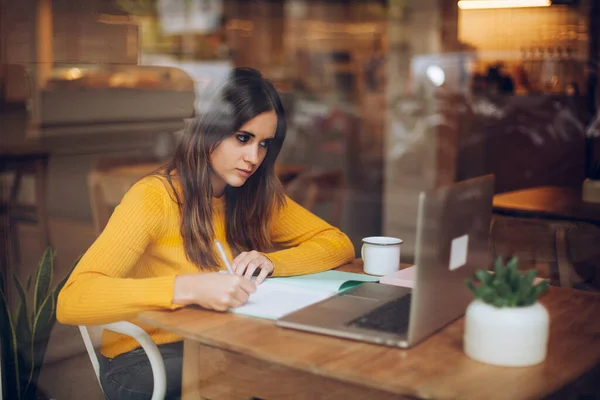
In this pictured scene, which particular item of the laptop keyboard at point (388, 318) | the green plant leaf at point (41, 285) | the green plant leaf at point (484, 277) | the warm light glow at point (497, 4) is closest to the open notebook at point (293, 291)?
the laptop keyboard at point (388, 318)

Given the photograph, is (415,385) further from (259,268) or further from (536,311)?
(259,268)

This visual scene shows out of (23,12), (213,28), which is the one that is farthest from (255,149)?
(213,28)

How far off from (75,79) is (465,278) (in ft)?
7.50

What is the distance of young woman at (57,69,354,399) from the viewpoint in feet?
4.83

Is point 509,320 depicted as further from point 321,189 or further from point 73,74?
point 321,189

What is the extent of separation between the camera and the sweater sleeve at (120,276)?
4.75ft

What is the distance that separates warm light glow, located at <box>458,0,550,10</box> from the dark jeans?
250 centimetres

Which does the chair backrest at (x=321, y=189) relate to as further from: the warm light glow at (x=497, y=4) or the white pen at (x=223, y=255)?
the white pen at (x=223, y=255)

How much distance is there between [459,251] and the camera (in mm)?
1274

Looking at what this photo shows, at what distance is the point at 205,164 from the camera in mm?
1795

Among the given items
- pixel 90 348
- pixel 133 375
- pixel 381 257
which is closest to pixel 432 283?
pixel 381 257

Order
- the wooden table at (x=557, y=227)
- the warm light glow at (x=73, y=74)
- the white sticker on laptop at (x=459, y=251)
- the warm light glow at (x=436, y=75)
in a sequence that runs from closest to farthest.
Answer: the white sticker on laptop at (x=459, y=251)
the wooden table at (x=557, y=227)
the warm light glow at (x=73, y=74)
the warm light glow at (x=436, y=75)

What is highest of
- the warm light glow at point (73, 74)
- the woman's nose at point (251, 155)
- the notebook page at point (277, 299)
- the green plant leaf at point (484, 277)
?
the warm light glow at point (73, 74)

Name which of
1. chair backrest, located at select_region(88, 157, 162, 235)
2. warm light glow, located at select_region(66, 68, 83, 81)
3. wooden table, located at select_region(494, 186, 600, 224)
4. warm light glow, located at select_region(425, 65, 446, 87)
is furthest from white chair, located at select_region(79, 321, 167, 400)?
warm light glow, located at select_region(425, 65, 446, 87)
